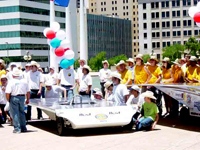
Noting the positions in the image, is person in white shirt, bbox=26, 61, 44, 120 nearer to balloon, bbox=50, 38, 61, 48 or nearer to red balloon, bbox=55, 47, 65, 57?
red balloon, bbox=55, 47, 65, 57

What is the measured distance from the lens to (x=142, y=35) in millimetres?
125500

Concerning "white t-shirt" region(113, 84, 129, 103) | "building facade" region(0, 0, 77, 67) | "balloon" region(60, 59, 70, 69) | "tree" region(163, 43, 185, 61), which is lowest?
"white t-shirt" region(113, 84, 129, 103)

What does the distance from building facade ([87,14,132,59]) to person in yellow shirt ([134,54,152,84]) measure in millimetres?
129844

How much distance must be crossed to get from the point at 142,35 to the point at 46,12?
1138 inches

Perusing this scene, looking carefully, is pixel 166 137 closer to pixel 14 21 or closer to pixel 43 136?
pixel 43 136

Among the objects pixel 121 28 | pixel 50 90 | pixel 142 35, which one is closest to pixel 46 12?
pixel 142 35

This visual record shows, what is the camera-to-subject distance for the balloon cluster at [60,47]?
17.2 m

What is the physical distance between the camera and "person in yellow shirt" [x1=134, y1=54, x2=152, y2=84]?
45.8 ft

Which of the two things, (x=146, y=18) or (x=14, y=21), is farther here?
(x=146, y=18)

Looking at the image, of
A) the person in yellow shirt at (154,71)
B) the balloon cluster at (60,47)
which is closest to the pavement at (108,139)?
the person in yellow shirt at (154,71)

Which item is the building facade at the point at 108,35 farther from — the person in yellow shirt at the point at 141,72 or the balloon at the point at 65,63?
the person in yellow shirt at the point at 141,72

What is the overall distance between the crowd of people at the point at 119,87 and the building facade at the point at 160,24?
10991 cm

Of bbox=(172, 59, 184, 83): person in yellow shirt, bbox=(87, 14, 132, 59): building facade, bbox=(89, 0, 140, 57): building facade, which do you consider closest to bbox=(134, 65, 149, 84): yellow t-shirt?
bbox=(172, 59, 184, 83): person in yellow shirt

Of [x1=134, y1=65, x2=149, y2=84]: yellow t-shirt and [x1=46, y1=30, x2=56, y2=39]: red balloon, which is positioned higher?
[x1=46, y1=30, x2=56, y2=39]: red balloon
